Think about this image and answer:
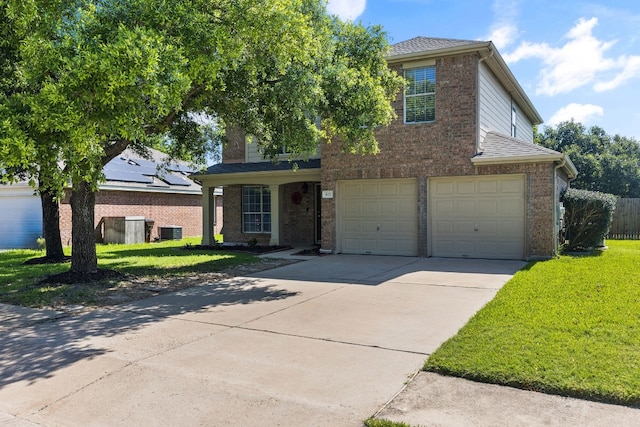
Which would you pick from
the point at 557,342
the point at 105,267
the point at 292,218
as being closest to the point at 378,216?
the point at 292,218

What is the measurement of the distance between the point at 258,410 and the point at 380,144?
35.3ft

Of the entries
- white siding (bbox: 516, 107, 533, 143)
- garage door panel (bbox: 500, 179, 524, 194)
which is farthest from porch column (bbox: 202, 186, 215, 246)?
white siding (bbox: 516, 107, 533, 143)

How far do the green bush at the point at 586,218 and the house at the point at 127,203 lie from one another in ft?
39.8

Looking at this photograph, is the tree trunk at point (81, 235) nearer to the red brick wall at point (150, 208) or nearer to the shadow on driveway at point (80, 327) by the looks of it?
the shadow on driveway at point (80, 327)

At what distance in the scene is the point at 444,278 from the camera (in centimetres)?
953

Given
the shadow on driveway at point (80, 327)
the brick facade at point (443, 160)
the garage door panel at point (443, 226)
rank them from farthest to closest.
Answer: the garage door panel at point (443, 226) < the brick facade at point (443, 160) < the shadow on driveway at point (80, 327)

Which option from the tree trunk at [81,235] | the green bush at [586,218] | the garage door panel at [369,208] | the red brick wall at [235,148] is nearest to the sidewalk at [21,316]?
the tree trunk at [81,235]

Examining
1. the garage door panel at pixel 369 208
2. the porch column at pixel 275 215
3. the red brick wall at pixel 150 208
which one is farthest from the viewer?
the red brick wall at pixel 150 208

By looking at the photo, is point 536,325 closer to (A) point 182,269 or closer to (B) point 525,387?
(B) point 525,387

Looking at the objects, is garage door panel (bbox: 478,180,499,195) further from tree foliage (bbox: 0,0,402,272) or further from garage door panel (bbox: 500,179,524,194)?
tree foliage (bbox: 0,0,402,272)

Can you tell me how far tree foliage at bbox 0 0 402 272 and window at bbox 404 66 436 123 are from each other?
83.5 inches

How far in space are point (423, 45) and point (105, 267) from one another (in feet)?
35.0

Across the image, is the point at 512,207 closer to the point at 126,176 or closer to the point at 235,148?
the point at 235,148

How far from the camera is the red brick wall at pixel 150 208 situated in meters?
18.6
